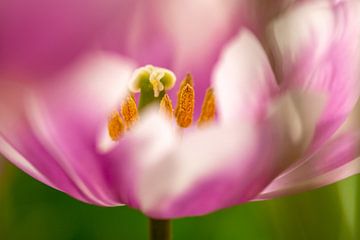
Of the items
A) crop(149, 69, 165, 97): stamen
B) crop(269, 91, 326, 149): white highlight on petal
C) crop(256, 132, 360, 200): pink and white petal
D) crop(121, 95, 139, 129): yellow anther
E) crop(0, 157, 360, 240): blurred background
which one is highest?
crop(149, 69, 165, 97): stamen

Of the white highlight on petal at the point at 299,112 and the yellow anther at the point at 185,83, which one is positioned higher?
the yellow anther at the point at 185,83

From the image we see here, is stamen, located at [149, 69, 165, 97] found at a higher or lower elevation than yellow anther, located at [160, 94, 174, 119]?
higher

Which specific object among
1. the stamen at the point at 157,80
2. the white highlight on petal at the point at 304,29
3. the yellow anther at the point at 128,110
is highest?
the white highlight on petal at the point at 304,29
